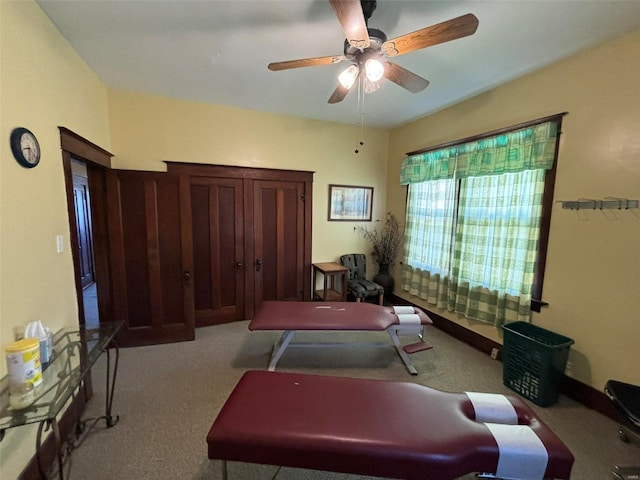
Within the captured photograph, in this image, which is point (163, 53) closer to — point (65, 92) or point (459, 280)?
point (65, 92)

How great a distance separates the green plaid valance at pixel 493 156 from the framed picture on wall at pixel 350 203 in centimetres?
84

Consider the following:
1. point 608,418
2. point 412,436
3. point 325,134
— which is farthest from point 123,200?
point 608,418

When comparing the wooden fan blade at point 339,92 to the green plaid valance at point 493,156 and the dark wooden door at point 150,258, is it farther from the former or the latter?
the dark wooden door at point 150,258

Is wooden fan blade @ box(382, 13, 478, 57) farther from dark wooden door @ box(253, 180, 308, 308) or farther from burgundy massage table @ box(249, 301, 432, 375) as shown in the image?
dark wooden door @ box(253, 180, 308, 308)

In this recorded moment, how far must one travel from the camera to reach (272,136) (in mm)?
3740

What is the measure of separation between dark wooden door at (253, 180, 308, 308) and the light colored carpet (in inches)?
28.3

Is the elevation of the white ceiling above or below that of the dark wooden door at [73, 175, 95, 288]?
above

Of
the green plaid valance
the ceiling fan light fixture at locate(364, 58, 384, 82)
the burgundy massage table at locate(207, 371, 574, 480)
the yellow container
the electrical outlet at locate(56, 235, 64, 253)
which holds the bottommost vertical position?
the burgundy massage table at locate(207, 371, 574, 480)

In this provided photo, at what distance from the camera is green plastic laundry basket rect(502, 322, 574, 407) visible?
7.06ft

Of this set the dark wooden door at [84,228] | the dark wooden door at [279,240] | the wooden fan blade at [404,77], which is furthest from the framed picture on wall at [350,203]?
the dark wooden door at [84,228]

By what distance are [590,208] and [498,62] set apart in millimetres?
1429

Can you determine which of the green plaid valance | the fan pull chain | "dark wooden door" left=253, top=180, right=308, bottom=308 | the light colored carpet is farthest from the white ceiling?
the light colored carpet

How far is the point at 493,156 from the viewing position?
278 cm

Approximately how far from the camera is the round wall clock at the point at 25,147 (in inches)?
58.3
